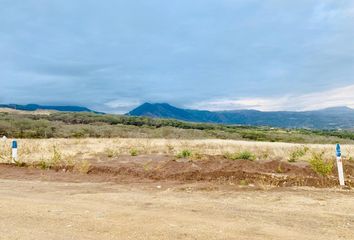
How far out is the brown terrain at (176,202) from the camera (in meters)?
7.39

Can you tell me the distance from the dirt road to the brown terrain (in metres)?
0.02

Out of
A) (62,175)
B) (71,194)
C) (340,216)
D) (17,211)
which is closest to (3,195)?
(71,194)

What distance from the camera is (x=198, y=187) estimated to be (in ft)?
41.6

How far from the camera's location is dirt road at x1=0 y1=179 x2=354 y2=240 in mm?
7238

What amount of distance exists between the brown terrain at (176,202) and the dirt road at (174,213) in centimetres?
2

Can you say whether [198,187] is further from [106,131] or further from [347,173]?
[106,131]

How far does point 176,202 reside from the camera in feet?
33.8

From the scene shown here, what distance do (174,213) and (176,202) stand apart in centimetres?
148

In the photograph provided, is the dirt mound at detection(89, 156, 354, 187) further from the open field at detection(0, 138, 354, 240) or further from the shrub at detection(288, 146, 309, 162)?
the shrub at detection(288, 146, 309, 162)

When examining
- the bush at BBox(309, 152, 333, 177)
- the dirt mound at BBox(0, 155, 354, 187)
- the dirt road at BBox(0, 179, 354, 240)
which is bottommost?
the dirt road at BBox(0, 179, 354, 240)

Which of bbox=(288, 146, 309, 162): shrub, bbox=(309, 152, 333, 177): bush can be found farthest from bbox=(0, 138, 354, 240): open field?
bbox=(288, 146, 309, 162): shrub

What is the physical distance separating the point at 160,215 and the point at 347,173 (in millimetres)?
8944

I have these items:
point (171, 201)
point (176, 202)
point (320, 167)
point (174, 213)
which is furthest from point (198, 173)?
point (174, 213)

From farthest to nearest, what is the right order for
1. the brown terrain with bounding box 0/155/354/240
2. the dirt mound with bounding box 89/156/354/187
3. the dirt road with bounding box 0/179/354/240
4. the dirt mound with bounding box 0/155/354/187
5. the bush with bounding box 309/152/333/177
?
the bush with bounding box 309/152/333/177 < the dirt mound with bounding box 0/155/354/187 < the dirt mound with bounding box 89/156/354/187 < the brown terrain with bounding box 0/155/354/240 < the dirt road with bounding box 0/179/354/240
